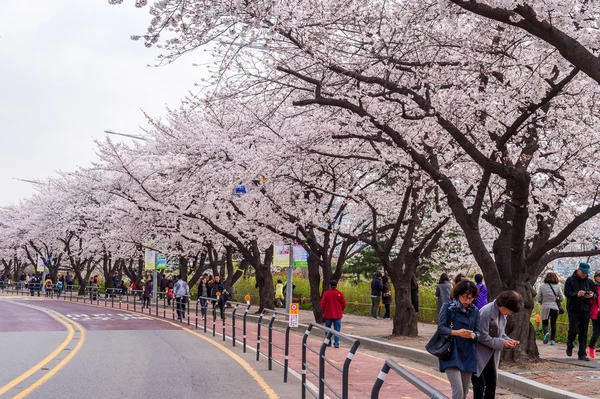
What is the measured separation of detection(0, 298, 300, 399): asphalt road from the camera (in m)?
10.5

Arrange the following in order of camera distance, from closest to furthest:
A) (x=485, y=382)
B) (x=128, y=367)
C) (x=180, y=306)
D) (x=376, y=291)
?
(x=485, y=382) → (x=128, y=367) → (x=180, y=306) → (x=376, y=291)

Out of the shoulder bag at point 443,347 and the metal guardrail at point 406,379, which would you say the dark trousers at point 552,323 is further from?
the metal guardrail at point 406,379

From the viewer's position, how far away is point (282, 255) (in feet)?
90.2

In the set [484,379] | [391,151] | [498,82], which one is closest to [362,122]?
[391,151]

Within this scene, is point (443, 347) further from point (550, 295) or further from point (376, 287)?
point (376, 287)

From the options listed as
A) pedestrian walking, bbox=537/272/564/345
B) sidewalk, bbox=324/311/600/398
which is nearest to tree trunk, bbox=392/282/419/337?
sidewalk, bbox=324/311/600/398

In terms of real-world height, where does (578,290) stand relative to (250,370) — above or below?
above

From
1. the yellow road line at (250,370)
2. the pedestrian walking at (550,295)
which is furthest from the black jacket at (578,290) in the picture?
the yellow road line at (250,370)

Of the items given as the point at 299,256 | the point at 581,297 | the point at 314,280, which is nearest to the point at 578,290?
the point at 581,297

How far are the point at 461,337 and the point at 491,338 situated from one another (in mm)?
429

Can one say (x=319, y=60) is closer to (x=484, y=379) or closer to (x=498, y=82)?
(x=498, y=82)

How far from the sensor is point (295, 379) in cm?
1183

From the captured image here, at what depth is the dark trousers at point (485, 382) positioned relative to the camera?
7863mm

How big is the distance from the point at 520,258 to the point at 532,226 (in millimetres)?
12687
